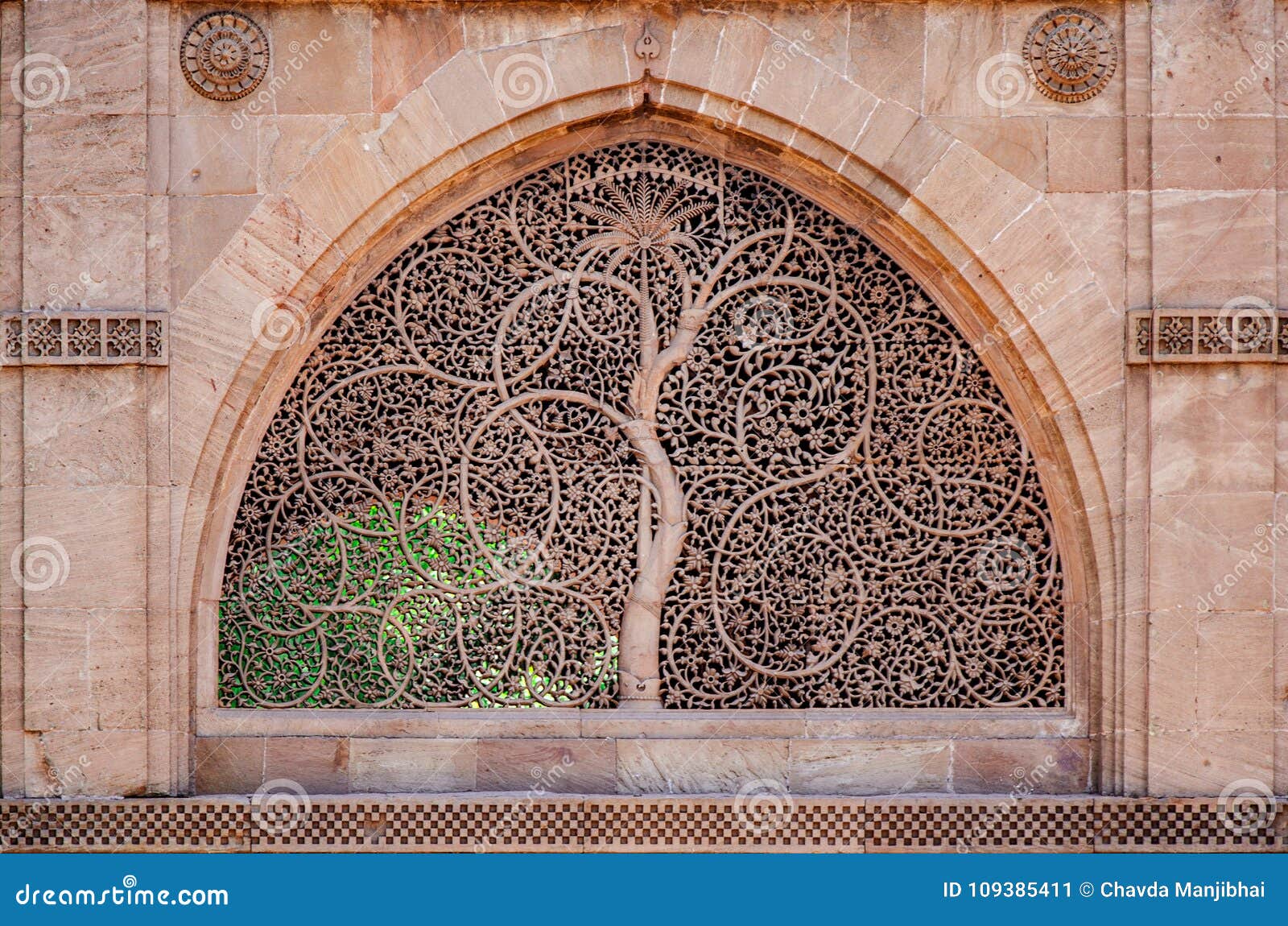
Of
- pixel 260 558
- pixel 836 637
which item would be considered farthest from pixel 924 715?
pixel 260 558

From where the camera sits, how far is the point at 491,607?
682 cm

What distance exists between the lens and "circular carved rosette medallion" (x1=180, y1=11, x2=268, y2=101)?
6.77 m

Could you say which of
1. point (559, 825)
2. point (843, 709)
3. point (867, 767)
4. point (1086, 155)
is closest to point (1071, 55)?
point (1086, 155)

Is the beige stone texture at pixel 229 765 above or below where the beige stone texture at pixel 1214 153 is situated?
below

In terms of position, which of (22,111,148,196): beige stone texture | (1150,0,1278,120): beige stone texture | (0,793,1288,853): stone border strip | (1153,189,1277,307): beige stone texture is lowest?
(0,793,1288,853): stone border strip

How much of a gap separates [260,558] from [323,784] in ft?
3.11

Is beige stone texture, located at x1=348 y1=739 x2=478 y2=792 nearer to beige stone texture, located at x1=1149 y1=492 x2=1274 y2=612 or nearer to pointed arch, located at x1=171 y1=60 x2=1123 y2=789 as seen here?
pointed arch, located at x1=171 y1=60 x2=1123 y2=789

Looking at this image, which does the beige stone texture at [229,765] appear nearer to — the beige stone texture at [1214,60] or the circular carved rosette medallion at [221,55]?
the circular carved rosette medallion at [221,55]

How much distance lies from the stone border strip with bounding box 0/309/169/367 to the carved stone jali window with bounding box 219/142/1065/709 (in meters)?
0.59

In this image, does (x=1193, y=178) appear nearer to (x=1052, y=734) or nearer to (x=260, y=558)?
(x=1052, y=734)

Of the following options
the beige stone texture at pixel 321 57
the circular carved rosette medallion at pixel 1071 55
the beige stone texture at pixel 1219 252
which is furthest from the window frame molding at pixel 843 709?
the circular carved rosette medallion at pixel 1071 55

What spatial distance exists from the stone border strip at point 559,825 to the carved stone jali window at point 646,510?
0.41m

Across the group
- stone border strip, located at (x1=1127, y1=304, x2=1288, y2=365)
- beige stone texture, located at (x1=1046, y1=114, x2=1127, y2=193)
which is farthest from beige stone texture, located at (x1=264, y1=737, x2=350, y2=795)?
beige stone texture, located at (x1=1046, y1=114, x2=1127, y2=193)

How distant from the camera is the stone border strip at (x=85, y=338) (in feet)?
21.8
